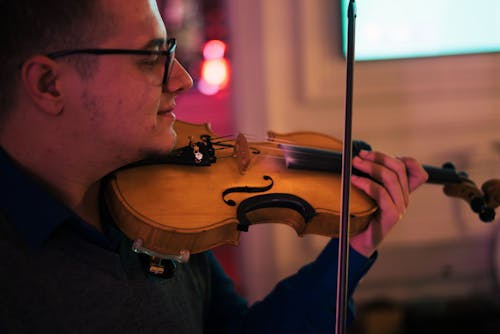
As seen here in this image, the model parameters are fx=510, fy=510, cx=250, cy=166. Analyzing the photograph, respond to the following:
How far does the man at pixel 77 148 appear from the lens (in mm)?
712

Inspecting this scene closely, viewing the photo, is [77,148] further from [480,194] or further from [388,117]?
[388,117]

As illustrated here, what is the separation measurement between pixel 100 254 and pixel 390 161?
0.53 metres

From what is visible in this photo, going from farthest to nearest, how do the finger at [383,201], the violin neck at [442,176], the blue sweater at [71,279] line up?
1. the violin neck at [442,176]
2. the finger at [383,201]
3. the blue sweater at [71,279]

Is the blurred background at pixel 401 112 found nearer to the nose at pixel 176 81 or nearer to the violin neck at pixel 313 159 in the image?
the violin neck at pixel 313 159

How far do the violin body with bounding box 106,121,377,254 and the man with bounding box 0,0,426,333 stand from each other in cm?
6

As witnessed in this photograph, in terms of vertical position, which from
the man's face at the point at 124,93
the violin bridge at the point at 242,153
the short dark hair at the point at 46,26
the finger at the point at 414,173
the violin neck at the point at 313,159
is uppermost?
the short dark hair at the point at 46,26

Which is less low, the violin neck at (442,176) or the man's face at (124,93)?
the man's face at (124,93)

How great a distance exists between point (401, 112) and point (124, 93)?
1003mm

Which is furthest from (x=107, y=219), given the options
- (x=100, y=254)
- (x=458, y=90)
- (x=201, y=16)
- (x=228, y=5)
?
(x=201, y=16)

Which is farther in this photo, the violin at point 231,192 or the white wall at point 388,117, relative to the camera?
the white wall at point 388,117

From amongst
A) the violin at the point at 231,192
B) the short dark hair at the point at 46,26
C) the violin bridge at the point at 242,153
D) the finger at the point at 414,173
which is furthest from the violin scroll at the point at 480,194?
the short dark hair at the point at 46,26

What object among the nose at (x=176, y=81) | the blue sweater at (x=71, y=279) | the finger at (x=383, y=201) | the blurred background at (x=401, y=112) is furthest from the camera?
the blurred background at (x=401, y=112)

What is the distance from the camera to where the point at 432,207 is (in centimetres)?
157

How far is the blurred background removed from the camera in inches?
57.4
